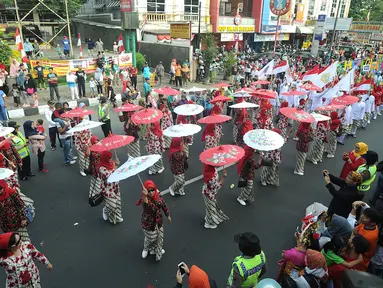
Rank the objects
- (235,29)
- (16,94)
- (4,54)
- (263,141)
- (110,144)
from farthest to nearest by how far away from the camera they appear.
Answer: (235,29), (4,54), (16,94), (110,144), (263,141)

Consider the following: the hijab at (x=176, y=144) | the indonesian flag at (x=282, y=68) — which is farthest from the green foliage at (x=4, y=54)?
the indonesian flag at (x=282, y=68)

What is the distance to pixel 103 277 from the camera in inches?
193

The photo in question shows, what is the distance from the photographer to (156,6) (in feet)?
79.7

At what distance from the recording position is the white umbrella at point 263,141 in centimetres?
543

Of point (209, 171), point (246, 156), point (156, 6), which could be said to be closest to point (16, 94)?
point (209, 171)

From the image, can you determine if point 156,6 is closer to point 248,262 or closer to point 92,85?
point 92,85

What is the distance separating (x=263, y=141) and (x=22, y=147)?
5.77 meters

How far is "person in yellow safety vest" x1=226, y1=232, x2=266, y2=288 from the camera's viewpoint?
133 inches

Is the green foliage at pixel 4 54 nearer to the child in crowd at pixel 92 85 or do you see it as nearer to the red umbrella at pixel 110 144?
the child in crowd at pixel 92 85

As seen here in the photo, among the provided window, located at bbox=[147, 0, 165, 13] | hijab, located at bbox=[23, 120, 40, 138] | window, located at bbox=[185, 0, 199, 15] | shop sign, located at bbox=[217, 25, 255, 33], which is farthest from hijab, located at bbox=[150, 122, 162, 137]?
shop sign, located at bbox=[217, 25, 255, 33]

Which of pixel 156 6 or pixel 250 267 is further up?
pixel 156 6

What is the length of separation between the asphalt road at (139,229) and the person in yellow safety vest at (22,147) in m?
0.26

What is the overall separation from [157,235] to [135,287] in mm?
874

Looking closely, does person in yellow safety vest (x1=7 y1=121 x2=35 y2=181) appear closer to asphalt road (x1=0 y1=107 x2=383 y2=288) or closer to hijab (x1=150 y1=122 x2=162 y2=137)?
asphalt road (x1=0 y1=107 x2=383 y2=288)
